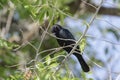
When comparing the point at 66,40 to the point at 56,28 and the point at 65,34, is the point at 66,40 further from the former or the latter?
the point at 56,28

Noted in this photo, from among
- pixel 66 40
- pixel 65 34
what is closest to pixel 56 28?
pixel 65 34

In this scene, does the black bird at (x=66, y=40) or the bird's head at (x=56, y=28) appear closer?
the black bird at (x=66, y=40)

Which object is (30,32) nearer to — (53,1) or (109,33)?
(109,33)

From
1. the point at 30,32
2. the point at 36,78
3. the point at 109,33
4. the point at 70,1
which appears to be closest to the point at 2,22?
the point at 30,32

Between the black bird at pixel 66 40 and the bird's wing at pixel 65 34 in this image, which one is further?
the bird's wing at pixel 65 34

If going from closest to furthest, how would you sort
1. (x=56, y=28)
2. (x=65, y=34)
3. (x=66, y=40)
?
(x=66, y=40)
(x=65, y=34)
(x=56, y=28)

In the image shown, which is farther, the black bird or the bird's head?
the bird's head

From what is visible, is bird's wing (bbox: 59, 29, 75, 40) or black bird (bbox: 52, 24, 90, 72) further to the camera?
bird's wing (bbox: 59, 29, 75, 40)

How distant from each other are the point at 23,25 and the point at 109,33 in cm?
164

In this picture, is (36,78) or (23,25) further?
(23,25)

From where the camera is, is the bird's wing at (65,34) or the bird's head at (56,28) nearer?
the bird's wing at (65,34)

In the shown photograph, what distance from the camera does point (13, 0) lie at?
5.01 m

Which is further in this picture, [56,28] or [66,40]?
[56,28]

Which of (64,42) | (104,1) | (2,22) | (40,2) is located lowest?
(2,22)
